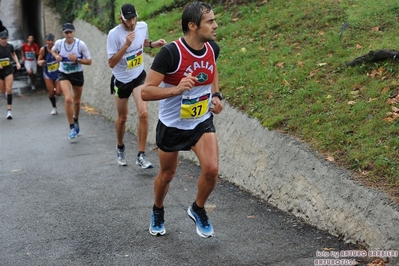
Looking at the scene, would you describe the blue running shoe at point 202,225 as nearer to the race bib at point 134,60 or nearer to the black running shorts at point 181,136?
the black running shorts at point 181,136

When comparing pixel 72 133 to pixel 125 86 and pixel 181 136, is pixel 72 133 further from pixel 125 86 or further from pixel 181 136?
pixel 181 136

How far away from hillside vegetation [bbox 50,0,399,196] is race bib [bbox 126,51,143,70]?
1.37 m

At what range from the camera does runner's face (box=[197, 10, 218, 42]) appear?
568cm

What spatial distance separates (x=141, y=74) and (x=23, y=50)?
14.2 m

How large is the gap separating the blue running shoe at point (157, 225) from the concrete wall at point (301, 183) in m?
1.47

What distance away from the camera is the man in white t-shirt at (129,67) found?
30.1ft

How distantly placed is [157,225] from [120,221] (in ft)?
2.45

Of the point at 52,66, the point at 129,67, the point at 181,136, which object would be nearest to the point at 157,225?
the point at 181,136

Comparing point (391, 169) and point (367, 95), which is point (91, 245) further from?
point (367, 95)

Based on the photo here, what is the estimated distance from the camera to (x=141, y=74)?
377 inches

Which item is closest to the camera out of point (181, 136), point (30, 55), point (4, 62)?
point (181, 136)

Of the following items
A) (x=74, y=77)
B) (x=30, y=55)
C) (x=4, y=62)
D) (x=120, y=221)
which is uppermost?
(x=120, y=221)

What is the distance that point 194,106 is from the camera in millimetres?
5902

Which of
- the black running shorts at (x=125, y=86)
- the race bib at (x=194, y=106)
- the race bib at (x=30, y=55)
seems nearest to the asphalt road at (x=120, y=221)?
the black running shorts at (x=125, y=86)
